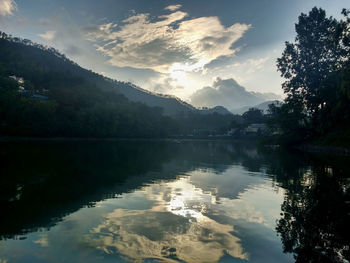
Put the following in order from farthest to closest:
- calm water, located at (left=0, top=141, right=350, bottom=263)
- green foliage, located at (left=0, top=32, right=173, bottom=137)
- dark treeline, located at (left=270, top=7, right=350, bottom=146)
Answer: green foliage, located at (left=0, top=32, right=173, bottom=137)
dark treeline, located at (left=270, top=7, right=350, bottom=146)
calm water, located at (left=0, top=141, right=350, bottom=263)

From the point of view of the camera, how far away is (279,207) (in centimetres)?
1234

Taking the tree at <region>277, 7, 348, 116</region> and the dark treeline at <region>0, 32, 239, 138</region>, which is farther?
the dark treeline at <region>0, 32, 239, 138</region>

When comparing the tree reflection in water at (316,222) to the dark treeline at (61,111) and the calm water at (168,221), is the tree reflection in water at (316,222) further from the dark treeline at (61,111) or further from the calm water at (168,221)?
the dark treeline at (61,111)

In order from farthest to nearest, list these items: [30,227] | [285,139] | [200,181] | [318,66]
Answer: [285,139] < [318,66] < [200,181] < [30,227]

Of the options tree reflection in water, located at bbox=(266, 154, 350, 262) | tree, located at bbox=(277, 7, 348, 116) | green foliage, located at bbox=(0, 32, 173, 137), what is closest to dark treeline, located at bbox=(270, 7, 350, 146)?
tree, located at bbox=(277, 7, 348, 116)

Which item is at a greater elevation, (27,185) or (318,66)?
(318,66)

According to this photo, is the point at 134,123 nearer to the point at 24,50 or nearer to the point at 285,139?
the point at 285,139

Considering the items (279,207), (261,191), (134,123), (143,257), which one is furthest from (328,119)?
(134,123)

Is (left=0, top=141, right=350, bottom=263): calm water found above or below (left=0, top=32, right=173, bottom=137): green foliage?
below

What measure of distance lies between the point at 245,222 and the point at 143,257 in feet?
16.2

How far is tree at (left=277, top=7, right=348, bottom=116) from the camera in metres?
55.4

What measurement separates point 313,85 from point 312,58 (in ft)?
20.4

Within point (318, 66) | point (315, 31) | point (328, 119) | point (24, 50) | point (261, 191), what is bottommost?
point (261, 191)

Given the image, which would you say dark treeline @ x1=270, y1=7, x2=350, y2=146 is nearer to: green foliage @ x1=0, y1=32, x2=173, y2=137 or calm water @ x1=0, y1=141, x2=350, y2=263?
calm water @ x1=0, y1=141, x2=350, y2=263
